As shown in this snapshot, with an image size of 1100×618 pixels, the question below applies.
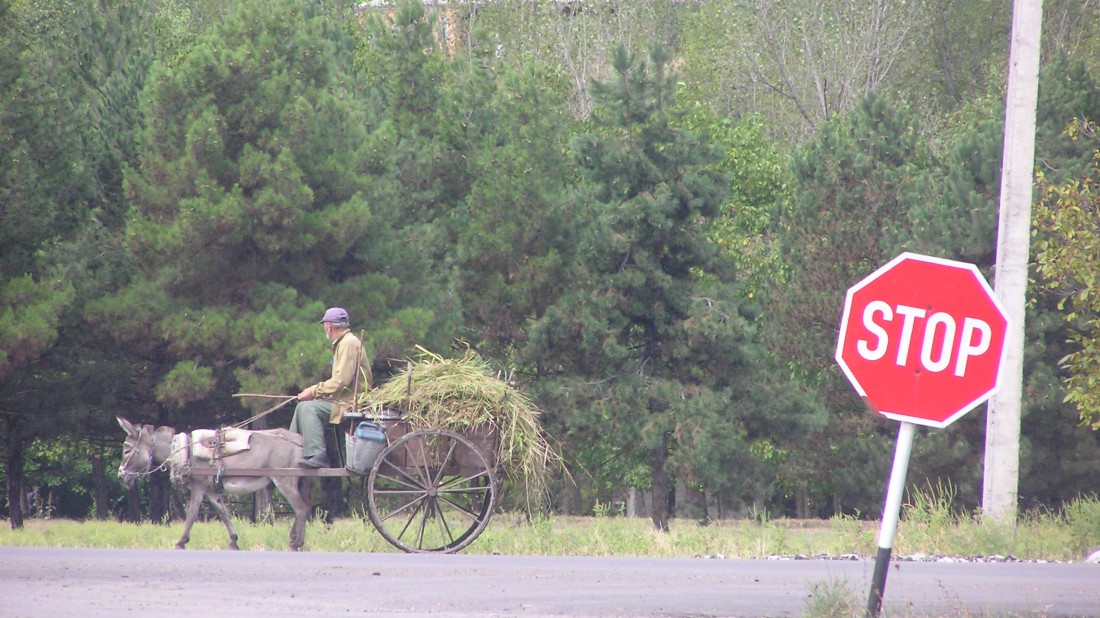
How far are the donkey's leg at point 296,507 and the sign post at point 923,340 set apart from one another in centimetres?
700

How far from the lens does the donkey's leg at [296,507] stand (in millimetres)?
13266

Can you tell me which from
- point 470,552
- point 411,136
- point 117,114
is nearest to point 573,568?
point 470,552

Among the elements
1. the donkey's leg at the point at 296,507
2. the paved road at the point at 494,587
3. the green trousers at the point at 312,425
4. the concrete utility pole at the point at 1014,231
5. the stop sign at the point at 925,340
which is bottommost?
the paved road at the point at 494,587

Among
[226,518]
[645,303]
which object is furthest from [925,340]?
[645,303]

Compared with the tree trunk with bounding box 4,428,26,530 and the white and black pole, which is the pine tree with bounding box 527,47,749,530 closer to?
the tree trunk with bounding box 4,428,26,530

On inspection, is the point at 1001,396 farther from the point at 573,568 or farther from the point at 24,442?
the point at 24,442

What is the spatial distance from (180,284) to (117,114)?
4.64 m

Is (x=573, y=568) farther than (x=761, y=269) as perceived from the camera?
No

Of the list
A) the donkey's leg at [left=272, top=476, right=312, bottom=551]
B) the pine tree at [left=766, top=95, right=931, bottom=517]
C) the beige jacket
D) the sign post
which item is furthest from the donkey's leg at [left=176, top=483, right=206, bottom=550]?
the pine tree at [left=766, top=95, right=931, bottom=517]

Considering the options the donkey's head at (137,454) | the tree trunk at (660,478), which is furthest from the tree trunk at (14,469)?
the donkey's head at (137,454)

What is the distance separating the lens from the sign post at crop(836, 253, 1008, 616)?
7.48 meters

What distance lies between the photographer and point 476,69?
34750mm

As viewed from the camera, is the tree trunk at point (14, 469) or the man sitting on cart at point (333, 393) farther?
the tree trunk at point (14, 469)

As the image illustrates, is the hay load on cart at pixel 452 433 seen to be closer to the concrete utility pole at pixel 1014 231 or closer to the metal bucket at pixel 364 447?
the metal bucket at pixel 364 447
